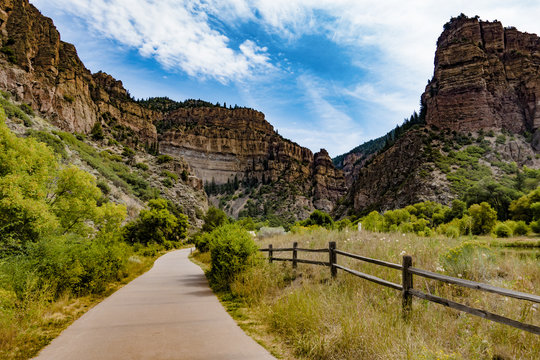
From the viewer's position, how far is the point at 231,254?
10.7 meters

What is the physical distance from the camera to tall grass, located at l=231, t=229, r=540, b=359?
3756 mm

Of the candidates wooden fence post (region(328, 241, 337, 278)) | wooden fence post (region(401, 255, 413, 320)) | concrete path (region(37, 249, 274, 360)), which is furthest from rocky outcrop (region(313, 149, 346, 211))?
wooden fence post (region(401, 255, 413, 320))

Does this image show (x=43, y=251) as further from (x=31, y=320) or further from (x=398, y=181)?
(x=398, y=181)

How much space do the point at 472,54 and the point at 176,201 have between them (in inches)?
3575

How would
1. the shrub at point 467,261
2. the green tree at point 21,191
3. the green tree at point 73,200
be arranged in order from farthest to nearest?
the green tree at point 73,200 → the green tree at point 21,191 → the shrub at point 467,261

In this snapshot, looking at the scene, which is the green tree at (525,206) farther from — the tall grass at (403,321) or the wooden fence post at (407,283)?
the wooden fence post at (407,283)

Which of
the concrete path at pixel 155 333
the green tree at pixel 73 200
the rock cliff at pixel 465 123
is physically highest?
the rock cliff at pixel 465 123

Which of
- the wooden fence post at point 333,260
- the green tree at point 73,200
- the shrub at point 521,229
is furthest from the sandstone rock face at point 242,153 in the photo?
the wooden fence post at point 333,260

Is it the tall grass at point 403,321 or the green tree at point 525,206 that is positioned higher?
the green tree at point 525,206

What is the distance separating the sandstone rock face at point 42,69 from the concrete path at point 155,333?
63.6 meters

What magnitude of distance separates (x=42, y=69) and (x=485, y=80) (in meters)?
112

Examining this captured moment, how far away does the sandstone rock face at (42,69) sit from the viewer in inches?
2249

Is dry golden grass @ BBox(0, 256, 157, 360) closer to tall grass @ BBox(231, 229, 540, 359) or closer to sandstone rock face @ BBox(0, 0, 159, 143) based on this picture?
tall grass @ BBox(231, 229, 540, 359)

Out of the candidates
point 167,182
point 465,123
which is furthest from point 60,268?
point 465,123
